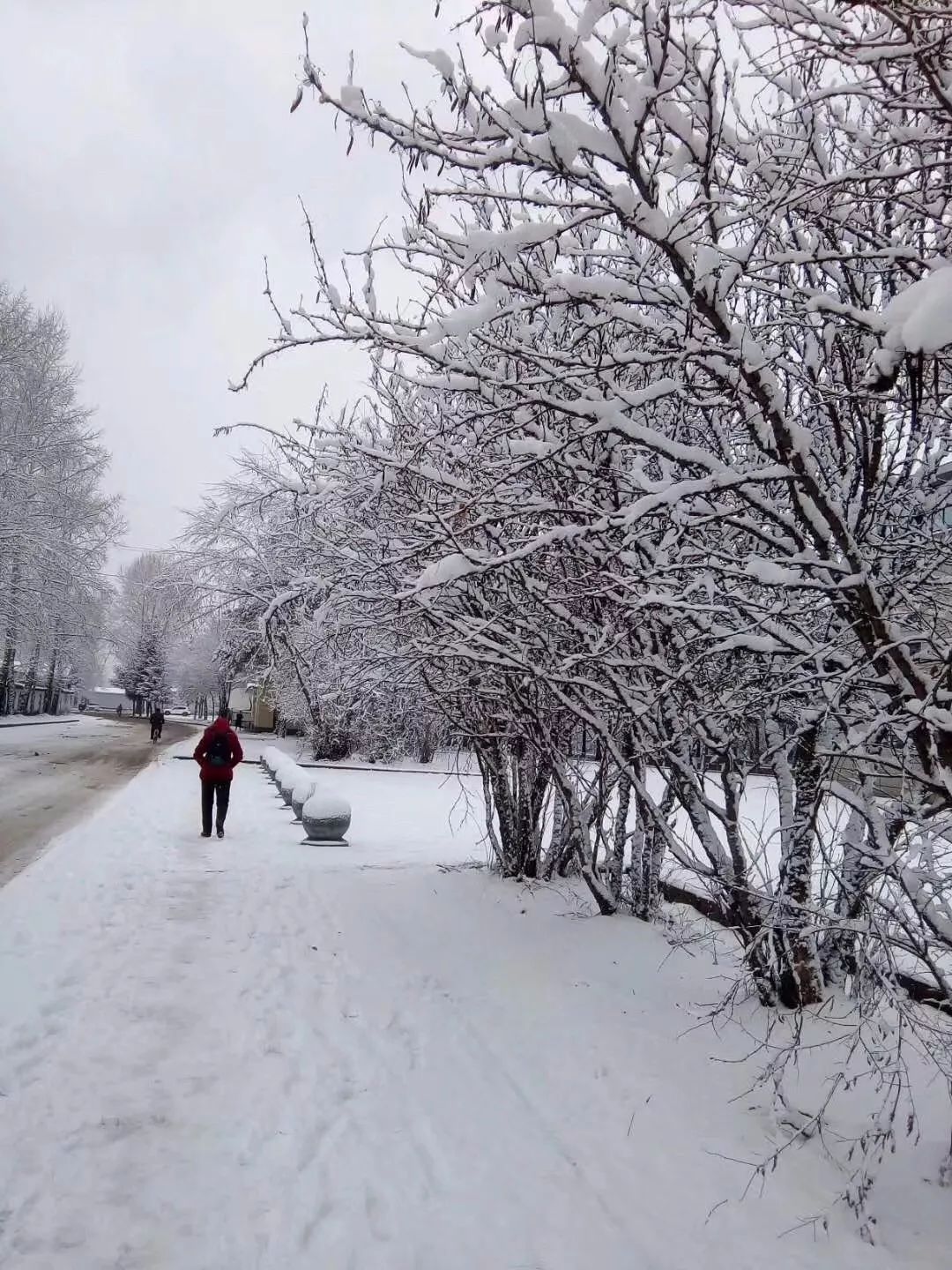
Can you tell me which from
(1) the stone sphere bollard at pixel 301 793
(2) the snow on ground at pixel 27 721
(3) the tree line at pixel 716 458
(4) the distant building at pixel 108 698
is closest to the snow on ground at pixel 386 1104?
(3) the tree line at pixel 716 458

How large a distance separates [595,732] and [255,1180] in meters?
3.35

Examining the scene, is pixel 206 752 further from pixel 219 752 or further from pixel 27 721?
pixel 27 721

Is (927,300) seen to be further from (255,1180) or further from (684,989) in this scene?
(684,989)

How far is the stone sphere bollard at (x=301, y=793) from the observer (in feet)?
40.7

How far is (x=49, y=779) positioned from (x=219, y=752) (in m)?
7.87

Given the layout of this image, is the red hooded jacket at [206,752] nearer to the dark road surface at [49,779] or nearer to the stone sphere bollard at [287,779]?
the dark road surface at [49,779]

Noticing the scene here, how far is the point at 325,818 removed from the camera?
1104 cm

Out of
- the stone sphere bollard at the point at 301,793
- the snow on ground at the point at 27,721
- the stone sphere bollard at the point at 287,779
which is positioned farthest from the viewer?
the snow on ground at the point at 27,721

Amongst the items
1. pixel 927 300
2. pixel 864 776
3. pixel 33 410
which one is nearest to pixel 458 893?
pixel 864 776

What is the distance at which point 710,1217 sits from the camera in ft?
9.86

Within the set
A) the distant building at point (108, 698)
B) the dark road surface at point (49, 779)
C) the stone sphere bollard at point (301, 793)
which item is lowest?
the dark road surface at point (49, 779)

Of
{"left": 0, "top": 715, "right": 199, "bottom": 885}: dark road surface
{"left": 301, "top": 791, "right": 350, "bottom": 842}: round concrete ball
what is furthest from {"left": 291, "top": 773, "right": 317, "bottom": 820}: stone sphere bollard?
{"left": 0, "top": 715, "right": 199, "bottom": 885}: dark road surface

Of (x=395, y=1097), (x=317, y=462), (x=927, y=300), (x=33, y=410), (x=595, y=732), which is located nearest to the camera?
(x=927, y=300)

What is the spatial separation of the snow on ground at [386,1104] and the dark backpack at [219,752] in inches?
148
